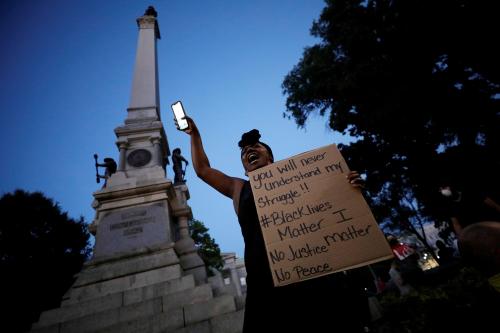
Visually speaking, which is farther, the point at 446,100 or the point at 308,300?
the point at 446,100

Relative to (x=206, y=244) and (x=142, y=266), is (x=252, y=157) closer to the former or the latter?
(x=142, y=266)

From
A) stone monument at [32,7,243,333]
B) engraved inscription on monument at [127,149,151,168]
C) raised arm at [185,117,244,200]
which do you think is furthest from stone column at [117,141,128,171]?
raised arm at [185,117,244,200]

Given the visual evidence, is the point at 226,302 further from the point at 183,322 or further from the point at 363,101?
the point at 363,101

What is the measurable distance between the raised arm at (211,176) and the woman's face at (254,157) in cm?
17

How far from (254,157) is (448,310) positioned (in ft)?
10.5

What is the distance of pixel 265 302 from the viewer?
1.51m

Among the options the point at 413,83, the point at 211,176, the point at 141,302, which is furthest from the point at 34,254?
the point at 413,83

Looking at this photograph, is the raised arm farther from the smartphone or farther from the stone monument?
the stone monument

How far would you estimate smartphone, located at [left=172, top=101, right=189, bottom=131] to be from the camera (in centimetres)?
246

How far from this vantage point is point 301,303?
145cm

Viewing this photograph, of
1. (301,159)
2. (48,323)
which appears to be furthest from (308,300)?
(48,323)

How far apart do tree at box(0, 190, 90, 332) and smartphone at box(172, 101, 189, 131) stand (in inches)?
633

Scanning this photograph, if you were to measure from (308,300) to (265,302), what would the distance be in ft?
0.86

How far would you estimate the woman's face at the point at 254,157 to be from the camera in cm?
229
